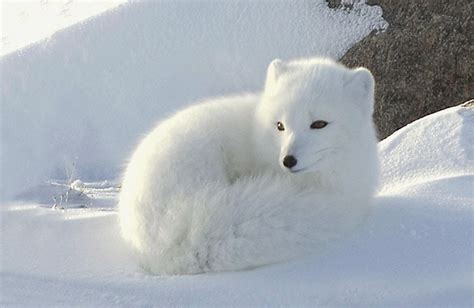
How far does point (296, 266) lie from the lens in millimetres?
2195

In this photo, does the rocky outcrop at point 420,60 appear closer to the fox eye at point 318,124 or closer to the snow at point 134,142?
the snow at point 134,142

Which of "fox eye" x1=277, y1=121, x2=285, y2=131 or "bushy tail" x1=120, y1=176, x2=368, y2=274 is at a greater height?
"fox eye" x1=277, y1=121, x2=285, y2=131

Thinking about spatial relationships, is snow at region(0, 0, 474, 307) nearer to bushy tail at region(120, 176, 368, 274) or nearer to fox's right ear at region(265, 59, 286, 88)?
bushy tail at region(120, 176, 368, 274)

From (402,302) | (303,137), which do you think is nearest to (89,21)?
(303,137)

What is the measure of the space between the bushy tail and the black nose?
0.28 feet

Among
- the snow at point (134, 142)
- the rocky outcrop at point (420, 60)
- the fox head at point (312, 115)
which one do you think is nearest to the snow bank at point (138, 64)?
the snow at point (134, 142)

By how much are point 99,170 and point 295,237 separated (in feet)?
12.7

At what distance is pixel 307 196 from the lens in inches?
94.9

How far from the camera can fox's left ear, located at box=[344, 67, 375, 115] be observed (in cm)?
262

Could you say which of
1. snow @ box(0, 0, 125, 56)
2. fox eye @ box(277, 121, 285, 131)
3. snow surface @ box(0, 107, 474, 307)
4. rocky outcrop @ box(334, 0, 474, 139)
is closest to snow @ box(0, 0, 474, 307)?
snow surface @ box(0, 107, 474, 307)

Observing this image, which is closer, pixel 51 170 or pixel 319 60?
pixel 319 60

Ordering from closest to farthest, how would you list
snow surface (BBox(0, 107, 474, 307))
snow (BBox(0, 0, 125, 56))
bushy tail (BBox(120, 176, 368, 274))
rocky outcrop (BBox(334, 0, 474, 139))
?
snow surface (BBox(0, 107, 474, 307)) < bushy tail (BBox(120, 176, 368, 274)) < rocky outcrop (BBox(334, 0, 474, 139)) < snow (BBox(0, 0, 125, 56))

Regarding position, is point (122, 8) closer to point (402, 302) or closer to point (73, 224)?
point (73, 224)

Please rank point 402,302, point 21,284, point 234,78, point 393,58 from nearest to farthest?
point 402,302 → point 21,284 → point 393,58 → point 234,78
